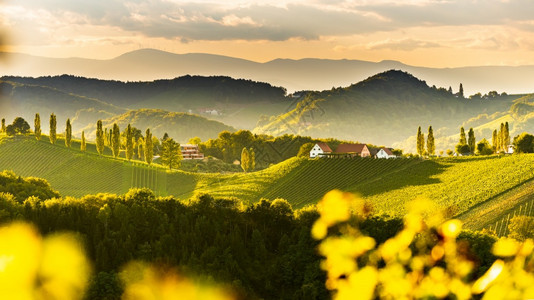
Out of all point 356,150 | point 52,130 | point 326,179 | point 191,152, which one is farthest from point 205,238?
point 191,152

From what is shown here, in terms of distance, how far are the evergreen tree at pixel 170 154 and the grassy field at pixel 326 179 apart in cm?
324

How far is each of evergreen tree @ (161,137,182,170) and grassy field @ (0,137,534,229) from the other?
3239 millimetres

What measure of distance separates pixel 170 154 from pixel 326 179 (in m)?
46.3

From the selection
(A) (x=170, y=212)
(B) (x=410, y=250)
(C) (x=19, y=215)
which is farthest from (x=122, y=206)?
(B) (x=410, y=250)

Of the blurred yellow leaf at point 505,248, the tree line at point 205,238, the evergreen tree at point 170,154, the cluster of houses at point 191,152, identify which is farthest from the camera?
the cluster of houses at point 191,152

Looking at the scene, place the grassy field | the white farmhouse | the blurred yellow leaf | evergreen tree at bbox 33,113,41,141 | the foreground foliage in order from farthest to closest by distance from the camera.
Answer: the white farmhouse → evergreen tree at bbox 33,113,41,141 → the grassy field → the blurred yellow leaf → the foreground foliage

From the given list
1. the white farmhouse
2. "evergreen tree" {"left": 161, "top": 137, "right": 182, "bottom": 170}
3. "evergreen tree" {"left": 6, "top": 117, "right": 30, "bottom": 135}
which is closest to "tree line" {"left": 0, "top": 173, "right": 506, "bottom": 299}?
"evergreen tree" {"left": 161, "top": 137, "right": 182, "bottom": 170}

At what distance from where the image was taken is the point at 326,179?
11712cm

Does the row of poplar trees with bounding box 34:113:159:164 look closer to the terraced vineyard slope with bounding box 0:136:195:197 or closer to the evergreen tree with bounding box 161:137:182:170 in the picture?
the terraced vineyard slope with bounding box 0:136:195:197

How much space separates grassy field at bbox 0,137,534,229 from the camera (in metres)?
87.9

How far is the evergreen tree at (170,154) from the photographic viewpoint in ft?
466

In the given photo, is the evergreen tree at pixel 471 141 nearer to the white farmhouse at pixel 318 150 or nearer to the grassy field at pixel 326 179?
the grassy field at pixel 326 179

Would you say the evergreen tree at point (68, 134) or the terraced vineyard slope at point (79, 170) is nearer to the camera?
the terraced vineyard slope at point (79, 170)

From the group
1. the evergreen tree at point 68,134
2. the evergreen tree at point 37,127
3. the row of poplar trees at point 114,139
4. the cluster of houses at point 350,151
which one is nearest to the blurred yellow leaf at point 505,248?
the cluster of houses at point 350,151
